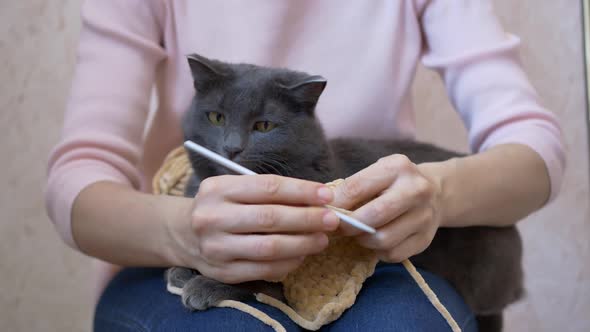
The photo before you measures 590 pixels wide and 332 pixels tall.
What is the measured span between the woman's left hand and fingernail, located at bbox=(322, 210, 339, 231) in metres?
0.04

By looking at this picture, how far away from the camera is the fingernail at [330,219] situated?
2.09 feet

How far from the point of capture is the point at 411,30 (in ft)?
3.86

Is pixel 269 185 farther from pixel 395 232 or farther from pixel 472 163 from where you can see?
pixel 472 163

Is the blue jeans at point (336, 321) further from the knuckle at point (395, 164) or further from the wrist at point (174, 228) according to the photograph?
the knuckle at point (395, 164)

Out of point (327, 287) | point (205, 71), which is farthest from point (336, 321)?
point (205, 71)

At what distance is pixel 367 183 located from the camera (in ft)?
2.21

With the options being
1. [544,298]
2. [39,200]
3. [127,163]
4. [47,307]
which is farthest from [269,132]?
[544,298]

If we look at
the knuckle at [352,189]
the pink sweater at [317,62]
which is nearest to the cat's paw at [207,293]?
the knuckle at [352,189]

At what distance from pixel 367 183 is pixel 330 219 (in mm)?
74

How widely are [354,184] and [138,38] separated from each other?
2.00 ft

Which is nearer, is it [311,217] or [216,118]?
[311,217]

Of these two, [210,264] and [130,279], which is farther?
[130,279]

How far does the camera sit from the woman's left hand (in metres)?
0.67

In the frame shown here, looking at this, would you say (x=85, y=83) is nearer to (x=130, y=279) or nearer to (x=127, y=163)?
(x=127, y=163)
